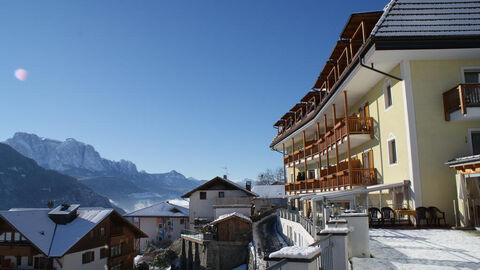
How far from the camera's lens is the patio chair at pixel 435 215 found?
14670 mm

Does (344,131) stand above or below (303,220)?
above

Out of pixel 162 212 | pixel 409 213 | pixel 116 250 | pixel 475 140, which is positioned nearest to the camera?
pixel 409 213

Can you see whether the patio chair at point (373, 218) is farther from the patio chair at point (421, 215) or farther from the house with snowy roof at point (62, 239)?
the house with snowy roof at point (62, 239)

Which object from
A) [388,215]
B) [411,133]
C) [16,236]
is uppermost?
[411,133]

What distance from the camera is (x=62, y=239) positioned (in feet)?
105

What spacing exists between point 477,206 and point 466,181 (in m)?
0.91

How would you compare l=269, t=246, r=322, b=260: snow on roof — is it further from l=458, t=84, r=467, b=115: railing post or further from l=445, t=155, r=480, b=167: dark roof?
l=458, t=84, r=467, b=115: railing post

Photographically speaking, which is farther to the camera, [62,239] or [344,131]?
[62,239]

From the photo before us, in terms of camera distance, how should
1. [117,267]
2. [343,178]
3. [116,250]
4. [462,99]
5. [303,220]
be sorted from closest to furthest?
[462,99] < [303,220] < [343,178] < [117,267] < [116,250]

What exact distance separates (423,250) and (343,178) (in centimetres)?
1172

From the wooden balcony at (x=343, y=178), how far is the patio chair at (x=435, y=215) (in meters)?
5.22

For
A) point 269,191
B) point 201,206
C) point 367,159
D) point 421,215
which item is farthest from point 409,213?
point 269,191

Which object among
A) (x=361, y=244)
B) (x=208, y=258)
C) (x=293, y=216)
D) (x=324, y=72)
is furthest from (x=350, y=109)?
(x=208, y=258)

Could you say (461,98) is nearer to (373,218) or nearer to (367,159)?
(373,218)
